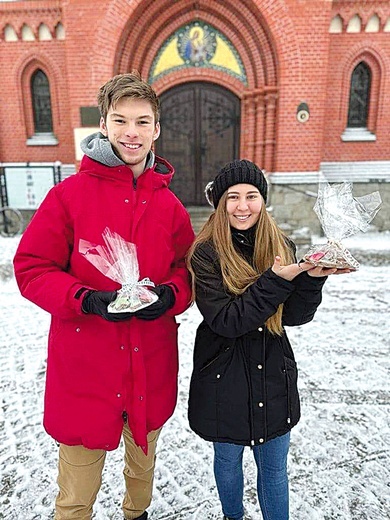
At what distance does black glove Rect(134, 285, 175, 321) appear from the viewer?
5.28ft

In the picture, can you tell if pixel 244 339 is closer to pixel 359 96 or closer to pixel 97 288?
pixel 97 288

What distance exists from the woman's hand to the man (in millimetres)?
424

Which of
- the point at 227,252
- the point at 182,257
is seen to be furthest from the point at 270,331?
the point at 182,257

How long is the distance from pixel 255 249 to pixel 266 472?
40.8 inches

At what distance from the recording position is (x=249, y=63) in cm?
905

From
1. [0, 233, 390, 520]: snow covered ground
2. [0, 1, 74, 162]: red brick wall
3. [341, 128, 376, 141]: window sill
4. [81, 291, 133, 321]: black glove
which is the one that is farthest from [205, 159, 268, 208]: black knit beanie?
[0, 1, 74, 162]: red brick wall

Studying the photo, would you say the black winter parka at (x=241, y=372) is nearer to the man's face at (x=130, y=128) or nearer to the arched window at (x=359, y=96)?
the man's face at (x=130, y=128)

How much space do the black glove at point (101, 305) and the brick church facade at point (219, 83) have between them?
7.89 meters

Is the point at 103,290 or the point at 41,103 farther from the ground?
the point at 41,103

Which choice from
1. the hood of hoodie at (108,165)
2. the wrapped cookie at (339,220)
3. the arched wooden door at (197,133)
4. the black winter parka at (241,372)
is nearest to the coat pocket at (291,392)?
the black winter parka at (241,372)

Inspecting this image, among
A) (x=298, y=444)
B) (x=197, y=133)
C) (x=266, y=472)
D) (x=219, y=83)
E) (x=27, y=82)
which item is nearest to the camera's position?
(x=266, y=472)

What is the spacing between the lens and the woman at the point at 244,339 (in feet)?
5.82

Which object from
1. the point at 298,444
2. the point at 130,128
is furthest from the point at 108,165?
the point at 298,444

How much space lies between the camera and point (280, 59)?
8.43m
